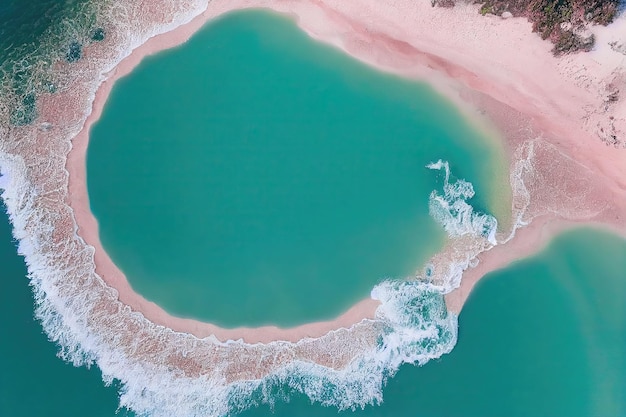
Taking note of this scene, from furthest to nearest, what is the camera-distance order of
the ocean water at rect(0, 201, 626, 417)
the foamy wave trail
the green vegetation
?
the foamy wave trail, the ocean water at rect(0, 201, 626, 417), the green vegetation

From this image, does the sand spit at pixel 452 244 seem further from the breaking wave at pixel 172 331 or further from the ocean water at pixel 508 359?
the ocean water at pixel 508 359

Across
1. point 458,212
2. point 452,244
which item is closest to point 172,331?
point 452,244

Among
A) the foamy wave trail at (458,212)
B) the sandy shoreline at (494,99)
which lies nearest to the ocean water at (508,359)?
the sandy shoreline at (494,99)

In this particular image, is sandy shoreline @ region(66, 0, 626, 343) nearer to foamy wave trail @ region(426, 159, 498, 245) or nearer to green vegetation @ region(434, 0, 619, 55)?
green vegetation @ region(434, 0, 619, 55)

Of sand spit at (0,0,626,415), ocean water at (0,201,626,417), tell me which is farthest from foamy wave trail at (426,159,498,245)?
ocean water at (0,201,626,417)

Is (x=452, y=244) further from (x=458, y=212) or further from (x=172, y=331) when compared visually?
(x=172, y=331)
